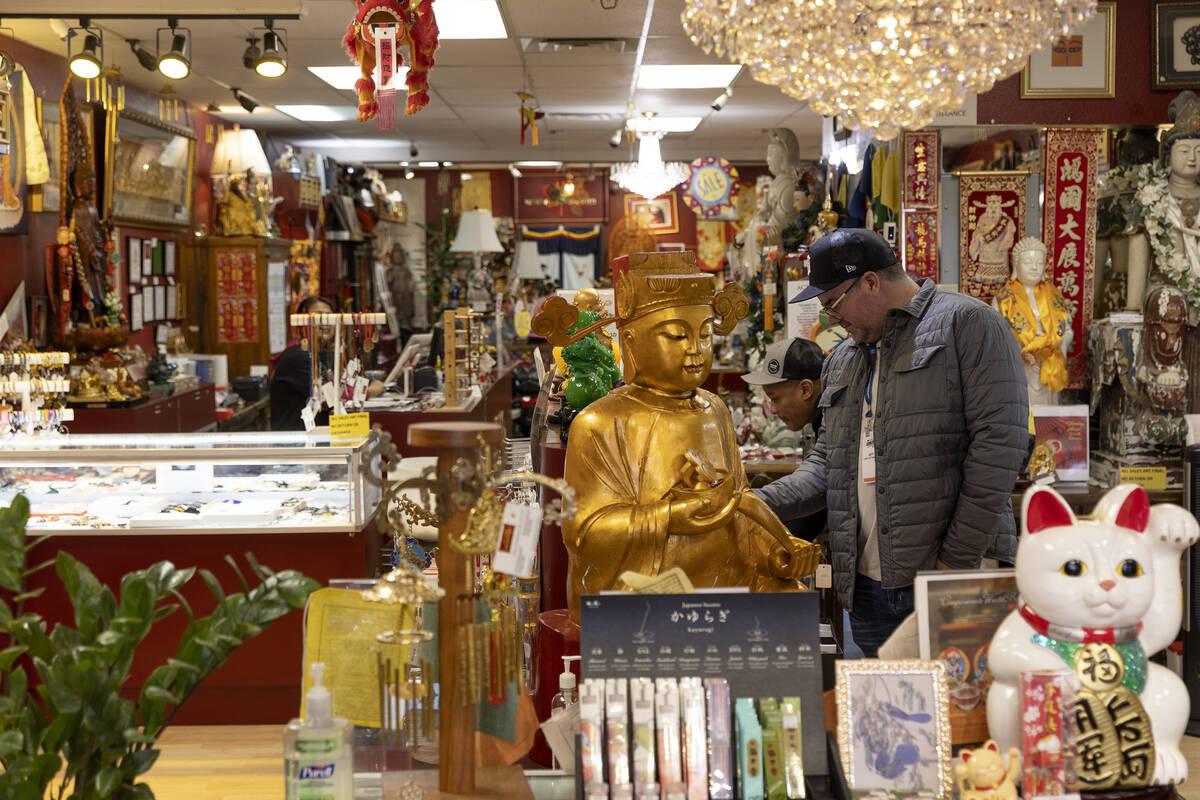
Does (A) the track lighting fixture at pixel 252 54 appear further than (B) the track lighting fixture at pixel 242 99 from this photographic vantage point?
No

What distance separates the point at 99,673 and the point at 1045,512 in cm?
138

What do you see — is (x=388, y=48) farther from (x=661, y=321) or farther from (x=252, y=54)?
(x=252, y=54)

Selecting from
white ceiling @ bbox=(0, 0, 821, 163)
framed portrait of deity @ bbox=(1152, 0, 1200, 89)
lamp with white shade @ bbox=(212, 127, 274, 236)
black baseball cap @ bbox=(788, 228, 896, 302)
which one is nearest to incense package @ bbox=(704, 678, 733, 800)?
black baseball cap @ bbox=(788, 228, 896, 302)

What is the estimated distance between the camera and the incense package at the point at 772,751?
5.35ft

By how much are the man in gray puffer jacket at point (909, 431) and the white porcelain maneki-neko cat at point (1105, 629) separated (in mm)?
1045

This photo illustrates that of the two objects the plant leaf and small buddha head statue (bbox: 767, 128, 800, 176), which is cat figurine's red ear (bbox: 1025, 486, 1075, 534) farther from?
small buddha head statue (bbox: 767, 128, 800, 176)

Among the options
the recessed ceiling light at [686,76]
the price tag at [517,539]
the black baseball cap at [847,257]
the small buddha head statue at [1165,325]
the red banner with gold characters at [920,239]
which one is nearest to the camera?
the price tag at [517,539]

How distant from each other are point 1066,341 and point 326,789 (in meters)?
4.74

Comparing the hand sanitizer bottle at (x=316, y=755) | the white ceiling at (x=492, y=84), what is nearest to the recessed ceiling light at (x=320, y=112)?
the white ceiling at (x=492, y=84)

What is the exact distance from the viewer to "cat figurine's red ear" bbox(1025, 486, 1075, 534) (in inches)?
67.1

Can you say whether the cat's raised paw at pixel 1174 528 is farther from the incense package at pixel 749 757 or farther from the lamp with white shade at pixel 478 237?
the lamp with white shade at pixel 478 237

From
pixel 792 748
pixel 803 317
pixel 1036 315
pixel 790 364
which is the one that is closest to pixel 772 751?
pixel 792 748

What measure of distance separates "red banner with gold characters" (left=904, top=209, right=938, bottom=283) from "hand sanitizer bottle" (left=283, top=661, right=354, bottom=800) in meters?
4.46

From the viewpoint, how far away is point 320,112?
10.7m
